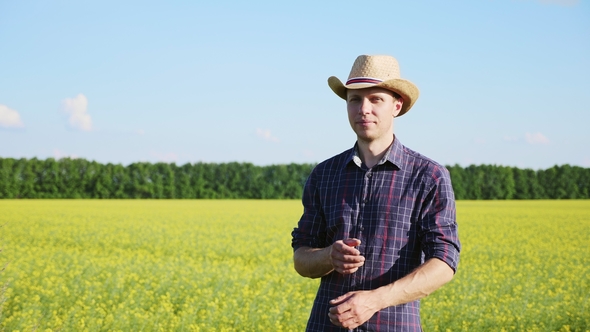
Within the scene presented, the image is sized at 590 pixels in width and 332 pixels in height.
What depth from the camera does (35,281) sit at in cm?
1037

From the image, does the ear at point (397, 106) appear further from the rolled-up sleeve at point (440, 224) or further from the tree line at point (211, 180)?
the tree line at point (211, 180)

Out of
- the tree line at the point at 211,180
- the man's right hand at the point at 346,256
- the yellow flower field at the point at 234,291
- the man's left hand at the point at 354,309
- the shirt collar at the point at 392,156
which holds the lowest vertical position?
the yellow flower field at the point at 234,291

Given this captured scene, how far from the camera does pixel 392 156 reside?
9.04 feet

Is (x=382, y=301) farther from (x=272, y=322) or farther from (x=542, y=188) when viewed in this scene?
(x=542, y=188)

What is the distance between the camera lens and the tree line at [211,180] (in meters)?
65.8

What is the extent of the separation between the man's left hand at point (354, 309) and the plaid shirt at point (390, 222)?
208mm

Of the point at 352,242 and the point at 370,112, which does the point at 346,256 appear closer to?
the point at 352,242

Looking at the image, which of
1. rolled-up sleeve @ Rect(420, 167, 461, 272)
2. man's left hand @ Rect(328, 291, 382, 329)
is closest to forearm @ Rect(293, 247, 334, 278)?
man's left hand @ Rect(328, 291, 382, 329)

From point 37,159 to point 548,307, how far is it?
65655 millimetres

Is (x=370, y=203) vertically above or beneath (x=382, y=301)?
above

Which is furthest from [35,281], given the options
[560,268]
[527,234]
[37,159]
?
[37,159]

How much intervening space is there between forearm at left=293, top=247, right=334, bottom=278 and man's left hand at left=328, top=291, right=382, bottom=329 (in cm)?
22

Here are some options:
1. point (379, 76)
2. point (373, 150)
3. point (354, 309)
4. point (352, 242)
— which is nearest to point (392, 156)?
point (373, 150)

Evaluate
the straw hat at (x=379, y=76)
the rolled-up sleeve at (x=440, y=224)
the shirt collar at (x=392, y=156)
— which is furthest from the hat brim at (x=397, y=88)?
the rolled-up sleeve at (x=440, y=224)
